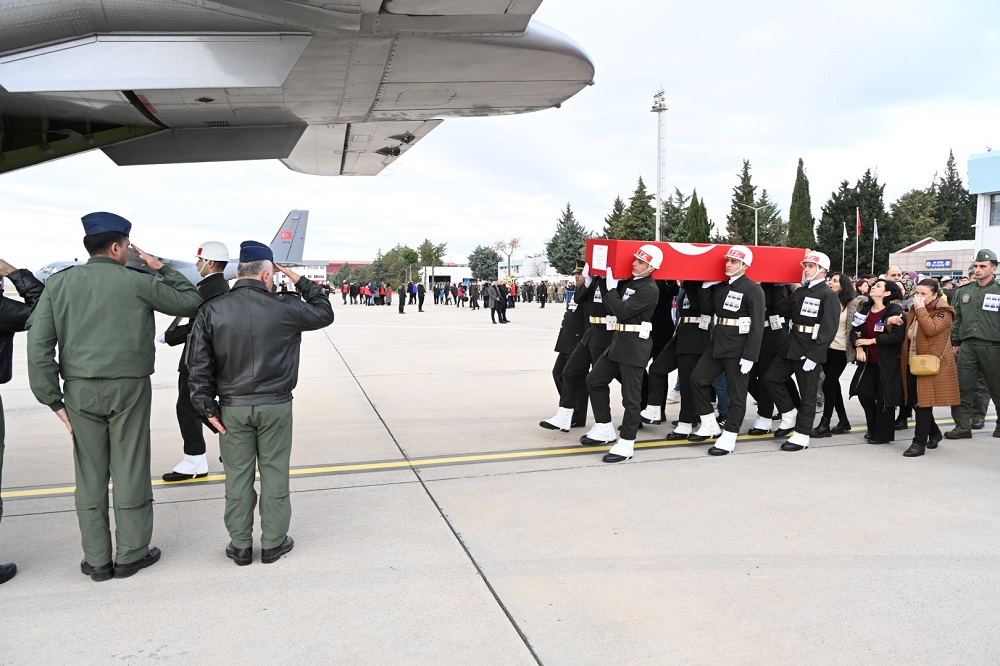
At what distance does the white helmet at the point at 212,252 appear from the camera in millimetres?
4271

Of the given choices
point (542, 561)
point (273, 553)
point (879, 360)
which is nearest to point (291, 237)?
point (879, 360)

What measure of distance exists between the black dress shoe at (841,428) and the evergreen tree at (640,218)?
4802 centimetres

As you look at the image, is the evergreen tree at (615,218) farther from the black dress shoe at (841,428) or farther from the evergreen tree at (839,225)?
the black dress shoe at (841,428)

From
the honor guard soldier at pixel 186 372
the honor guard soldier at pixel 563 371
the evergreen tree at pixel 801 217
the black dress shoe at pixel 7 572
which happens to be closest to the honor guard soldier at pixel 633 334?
the honor guard soldier at pixel 563 371

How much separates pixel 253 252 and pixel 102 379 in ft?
3.13

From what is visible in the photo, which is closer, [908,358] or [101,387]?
[101,387]

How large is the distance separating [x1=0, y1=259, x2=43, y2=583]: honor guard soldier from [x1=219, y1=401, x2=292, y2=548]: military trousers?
1056 mm

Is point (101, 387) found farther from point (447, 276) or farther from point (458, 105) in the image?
point (447, 276)

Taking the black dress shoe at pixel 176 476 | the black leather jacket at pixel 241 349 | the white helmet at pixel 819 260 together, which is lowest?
the black dress shoe at pixel 176 476

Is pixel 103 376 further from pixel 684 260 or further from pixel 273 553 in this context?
pixel 684 260

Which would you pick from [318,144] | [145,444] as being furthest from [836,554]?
[318,144]

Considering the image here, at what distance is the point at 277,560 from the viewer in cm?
347

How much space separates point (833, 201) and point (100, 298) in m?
62.2

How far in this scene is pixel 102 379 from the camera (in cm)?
323
